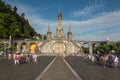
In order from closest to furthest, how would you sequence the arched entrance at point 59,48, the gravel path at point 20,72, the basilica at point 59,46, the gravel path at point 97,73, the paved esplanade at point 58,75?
1. the paved esplanade at point 58,75
2. the gravel path at point 20,72
3. the gravel path at point 97,73
4. the basilica at point 59,46
5. the arched entrance at point 59,48

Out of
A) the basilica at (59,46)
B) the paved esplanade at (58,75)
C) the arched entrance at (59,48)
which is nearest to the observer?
the paved esplanade at (58,75)

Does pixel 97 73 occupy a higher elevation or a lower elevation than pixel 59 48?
higher

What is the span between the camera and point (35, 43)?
10919 cm

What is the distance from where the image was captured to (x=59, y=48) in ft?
370

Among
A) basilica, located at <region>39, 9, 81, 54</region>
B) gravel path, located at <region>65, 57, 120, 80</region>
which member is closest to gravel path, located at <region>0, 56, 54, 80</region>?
gravel path, located at <region>65, 57, 120, 80</region>

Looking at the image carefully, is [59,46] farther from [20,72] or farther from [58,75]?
[58,75]

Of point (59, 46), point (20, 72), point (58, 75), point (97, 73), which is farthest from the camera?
point (59, 46)

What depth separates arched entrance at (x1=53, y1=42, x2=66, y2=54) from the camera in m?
112

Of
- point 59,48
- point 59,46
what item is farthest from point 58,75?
point 59,48

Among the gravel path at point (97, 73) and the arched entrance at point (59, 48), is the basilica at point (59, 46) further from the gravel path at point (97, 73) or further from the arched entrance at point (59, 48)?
the gravel path at point (97, 73)

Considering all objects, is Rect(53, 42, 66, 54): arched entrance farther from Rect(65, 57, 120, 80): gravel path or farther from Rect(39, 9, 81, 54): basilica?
Rect(65, 57, 120, 80): gravel path

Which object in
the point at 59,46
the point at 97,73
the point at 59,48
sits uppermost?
the point at 59,46

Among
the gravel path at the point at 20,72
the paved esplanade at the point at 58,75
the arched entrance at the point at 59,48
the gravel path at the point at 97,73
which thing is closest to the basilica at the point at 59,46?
the arched entrance at the point at 59,48

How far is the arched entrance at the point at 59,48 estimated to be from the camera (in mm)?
111938
